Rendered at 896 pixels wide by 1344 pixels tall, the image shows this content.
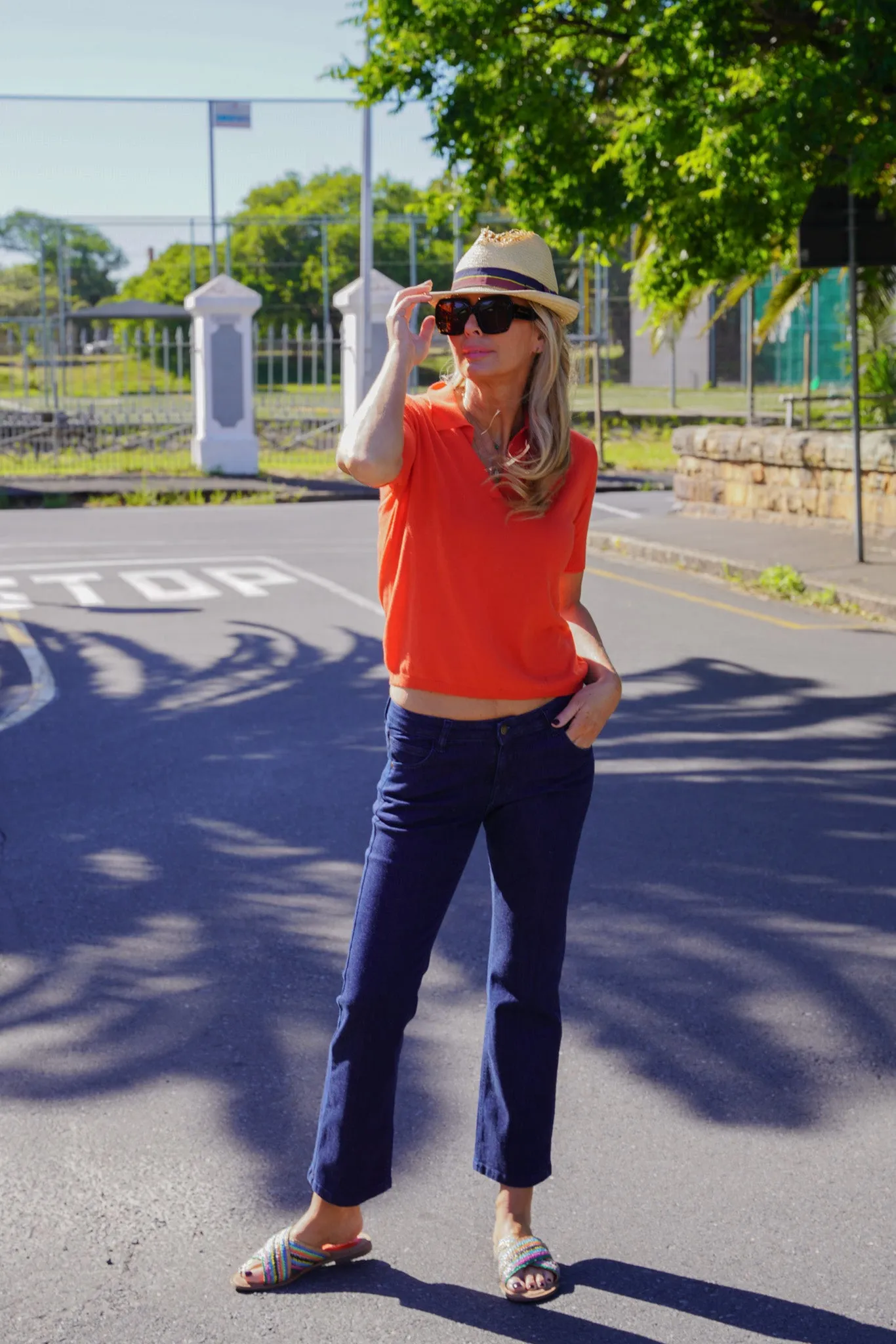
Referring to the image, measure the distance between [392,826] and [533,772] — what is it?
0.29 metres

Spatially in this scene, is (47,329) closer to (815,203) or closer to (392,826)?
(815,203)

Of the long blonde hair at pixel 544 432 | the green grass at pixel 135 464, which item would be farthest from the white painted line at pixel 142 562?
the long blonde hair at pixel 544 432

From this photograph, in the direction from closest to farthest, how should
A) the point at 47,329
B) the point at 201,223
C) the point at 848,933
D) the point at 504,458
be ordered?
the point at 504,458
the point at 848,933
the point at 47,329
the point at 201,223

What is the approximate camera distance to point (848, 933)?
Result: 16.8ft

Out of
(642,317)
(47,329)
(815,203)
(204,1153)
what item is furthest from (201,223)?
(204,1153)

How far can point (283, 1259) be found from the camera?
10.3ft

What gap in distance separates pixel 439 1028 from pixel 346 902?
3.77 ft

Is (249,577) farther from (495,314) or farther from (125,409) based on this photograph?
(125,409)

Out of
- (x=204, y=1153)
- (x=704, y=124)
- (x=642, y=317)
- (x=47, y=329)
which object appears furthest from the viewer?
(x=642, y=317)

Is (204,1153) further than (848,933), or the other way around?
(848,933)

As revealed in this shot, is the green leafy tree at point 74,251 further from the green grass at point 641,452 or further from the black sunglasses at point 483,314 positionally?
the black sunglasses at point 483,314

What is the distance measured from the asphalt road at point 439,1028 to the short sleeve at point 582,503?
4.52ft

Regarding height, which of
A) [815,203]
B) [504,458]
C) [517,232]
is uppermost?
[815,203]

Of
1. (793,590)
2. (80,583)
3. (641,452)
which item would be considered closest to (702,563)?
(793,590)
